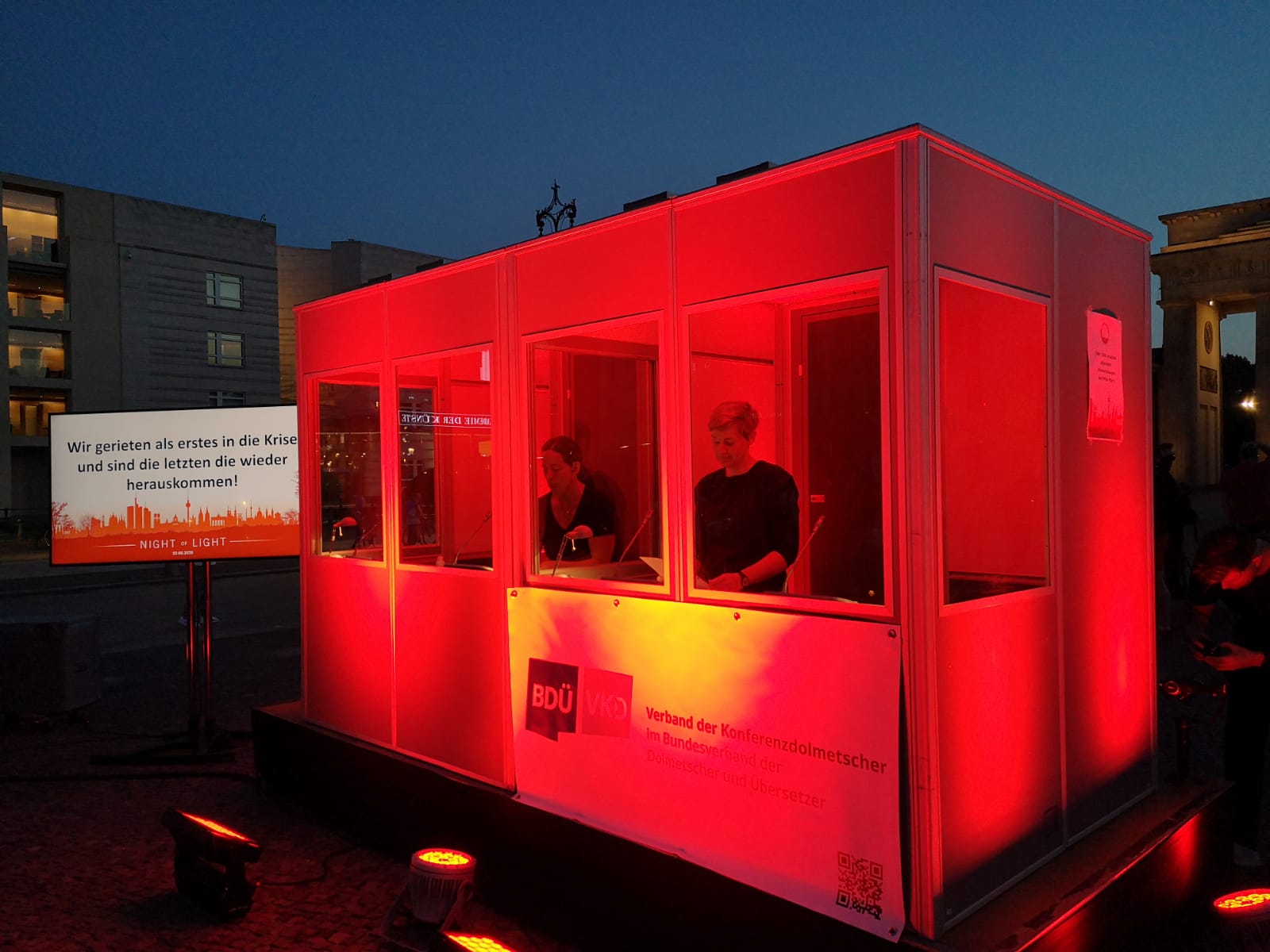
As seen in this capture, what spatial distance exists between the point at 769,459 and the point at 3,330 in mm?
41019

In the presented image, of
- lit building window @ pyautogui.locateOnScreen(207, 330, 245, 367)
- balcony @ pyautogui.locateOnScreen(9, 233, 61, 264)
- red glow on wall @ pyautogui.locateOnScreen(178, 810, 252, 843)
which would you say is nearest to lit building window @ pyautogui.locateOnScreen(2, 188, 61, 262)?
balcony @ pyautogui.locateOnScreen(9, 233, 61, 264)

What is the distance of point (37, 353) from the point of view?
3872 cm

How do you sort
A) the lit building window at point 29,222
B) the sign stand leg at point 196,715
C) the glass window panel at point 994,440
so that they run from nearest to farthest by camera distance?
the glass window panel at point 994,440 → the sign stand leg at point 196,715 → the lit building window at point 29,222

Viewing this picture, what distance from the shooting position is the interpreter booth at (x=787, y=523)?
2.79m

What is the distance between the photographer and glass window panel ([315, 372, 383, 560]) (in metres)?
5.06

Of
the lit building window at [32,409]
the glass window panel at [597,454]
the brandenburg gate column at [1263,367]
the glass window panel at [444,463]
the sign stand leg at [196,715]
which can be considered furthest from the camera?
the lit building window at [32,409]

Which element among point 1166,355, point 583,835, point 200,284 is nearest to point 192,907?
point 583,835

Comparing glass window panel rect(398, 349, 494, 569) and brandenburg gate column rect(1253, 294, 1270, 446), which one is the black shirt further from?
brandenburg gate column rect(1253, 294, 1270, 446)

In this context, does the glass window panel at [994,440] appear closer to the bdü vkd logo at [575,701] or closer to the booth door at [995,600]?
the booth door at [995,600]

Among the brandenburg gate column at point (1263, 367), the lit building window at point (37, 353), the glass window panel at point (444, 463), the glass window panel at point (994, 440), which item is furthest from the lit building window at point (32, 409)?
the brandenburg gate column at point (1263, 367)

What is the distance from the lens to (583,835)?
11.9 feet

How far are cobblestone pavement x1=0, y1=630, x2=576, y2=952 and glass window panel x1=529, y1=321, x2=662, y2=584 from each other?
5.10 ft

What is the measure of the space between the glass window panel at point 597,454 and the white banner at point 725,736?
386 mm

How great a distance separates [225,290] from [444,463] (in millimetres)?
42300
